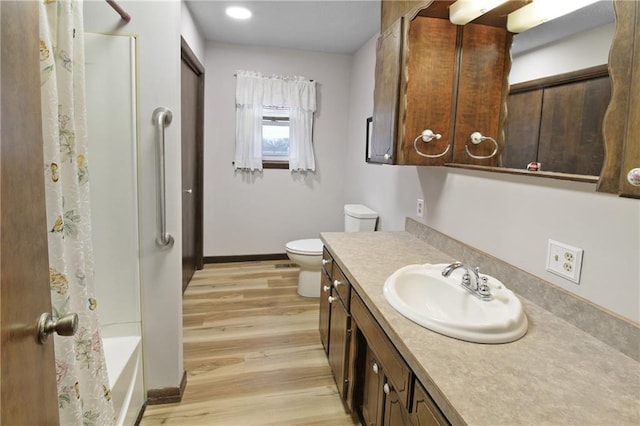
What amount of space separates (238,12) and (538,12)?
7.11 ft

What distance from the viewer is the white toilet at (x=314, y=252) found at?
304 centimetres

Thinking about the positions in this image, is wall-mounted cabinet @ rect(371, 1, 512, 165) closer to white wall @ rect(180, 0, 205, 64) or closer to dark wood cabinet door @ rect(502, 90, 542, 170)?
dark wood cabinet door @ rect(502, 90, 542, 170)

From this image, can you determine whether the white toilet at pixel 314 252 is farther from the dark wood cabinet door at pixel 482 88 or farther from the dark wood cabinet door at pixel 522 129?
the dark wood cabinet door at pixel 522 129

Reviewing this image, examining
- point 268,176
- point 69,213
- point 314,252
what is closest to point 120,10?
point 69,213

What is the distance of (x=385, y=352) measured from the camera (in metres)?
1.24

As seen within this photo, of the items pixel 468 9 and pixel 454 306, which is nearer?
pixel 454 306

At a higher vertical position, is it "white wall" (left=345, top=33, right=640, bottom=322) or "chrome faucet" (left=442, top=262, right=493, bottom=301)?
"white wall" (left=345, top=33, right=640, bottom=322)

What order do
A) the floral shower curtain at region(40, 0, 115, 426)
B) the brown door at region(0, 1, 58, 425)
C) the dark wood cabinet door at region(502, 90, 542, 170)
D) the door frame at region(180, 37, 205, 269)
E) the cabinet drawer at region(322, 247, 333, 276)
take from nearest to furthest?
the brown door at region(0, 1, 58, 425)
the floral shower curtain at region(40, 0, 115, 426)
the dark wood cabinet door at region(502, 90, 542, 170)
the cabinet drawer at region(322, 247, 333, 276)
the door frame at region(180, 37, 205, 269)

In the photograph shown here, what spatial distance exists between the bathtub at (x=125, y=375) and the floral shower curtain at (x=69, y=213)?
13.0 inches

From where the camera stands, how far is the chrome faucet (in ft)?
4.23

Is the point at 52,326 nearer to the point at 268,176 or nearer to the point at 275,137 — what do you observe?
the point at 268,176

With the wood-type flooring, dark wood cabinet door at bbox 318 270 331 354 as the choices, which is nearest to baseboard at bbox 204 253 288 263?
the wood-type flooring

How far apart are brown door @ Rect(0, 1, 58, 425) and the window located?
3.16 meters

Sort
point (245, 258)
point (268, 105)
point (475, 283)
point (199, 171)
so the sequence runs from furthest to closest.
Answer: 1. point (245, 258)
2. point (268, 105)
3. point (199, 171)
4. point (475, 283)
